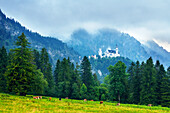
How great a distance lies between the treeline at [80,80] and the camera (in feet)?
138

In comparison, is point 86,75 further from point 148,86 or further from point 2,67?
point 2,67

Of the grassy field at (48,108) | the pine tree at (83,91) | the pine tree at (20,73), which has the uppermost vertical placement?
the pine tree at (20,73)

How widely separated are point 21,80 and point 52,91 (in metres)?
33.8

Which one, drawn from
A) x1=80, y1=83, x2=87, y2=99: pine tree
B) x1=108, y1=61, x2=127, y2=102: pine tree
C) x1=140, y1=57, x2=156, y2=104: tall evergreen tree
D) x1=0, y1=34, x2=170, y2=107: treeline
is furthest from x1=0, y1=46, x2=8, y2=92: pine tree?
x1=140, y1=57, x2=156, y2=104: tall evergreen tree

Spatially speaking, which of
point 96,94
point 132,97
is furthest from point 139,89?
point 96,94

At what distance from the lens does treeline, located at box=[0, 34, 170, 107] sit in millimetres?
42156

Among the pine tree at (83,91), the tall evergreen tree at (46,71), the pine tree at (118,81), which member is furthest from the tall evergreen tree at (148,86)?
the tall evergreen tree at (46,71)

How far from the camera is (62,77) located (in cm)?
7738

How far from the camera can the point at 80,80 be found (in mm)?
77438

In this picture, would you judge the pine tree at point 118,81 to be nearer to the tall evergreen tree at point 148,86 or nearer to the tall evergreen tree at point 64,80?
the tall evergreen tree at point 148,86

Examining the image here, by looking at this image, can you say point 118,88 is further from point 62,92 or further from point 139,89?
point 62,92

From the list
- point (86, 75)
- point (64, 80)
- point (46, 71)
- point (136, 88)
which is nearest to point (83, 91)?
point (86, 75)

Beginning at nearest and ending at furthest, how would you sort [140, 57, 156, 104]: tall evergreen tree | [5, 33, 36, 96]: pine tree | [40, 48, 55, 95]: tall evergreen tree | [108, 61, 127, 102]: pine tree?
[5, 33, 36, 96]: pine tree → [140, 57, 156, 104]: tall evergreen tree → [108, 61, 127, 102]: pine tree → [40, 48, 55, 95]: tall evergreen tree

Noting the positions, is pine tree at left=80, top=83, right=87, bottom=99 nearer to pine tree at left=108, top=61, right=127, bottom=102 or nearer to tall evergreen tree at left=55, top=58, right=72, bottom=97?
tall evergreen tree at left=55, top=58, right=72, bottom=97
